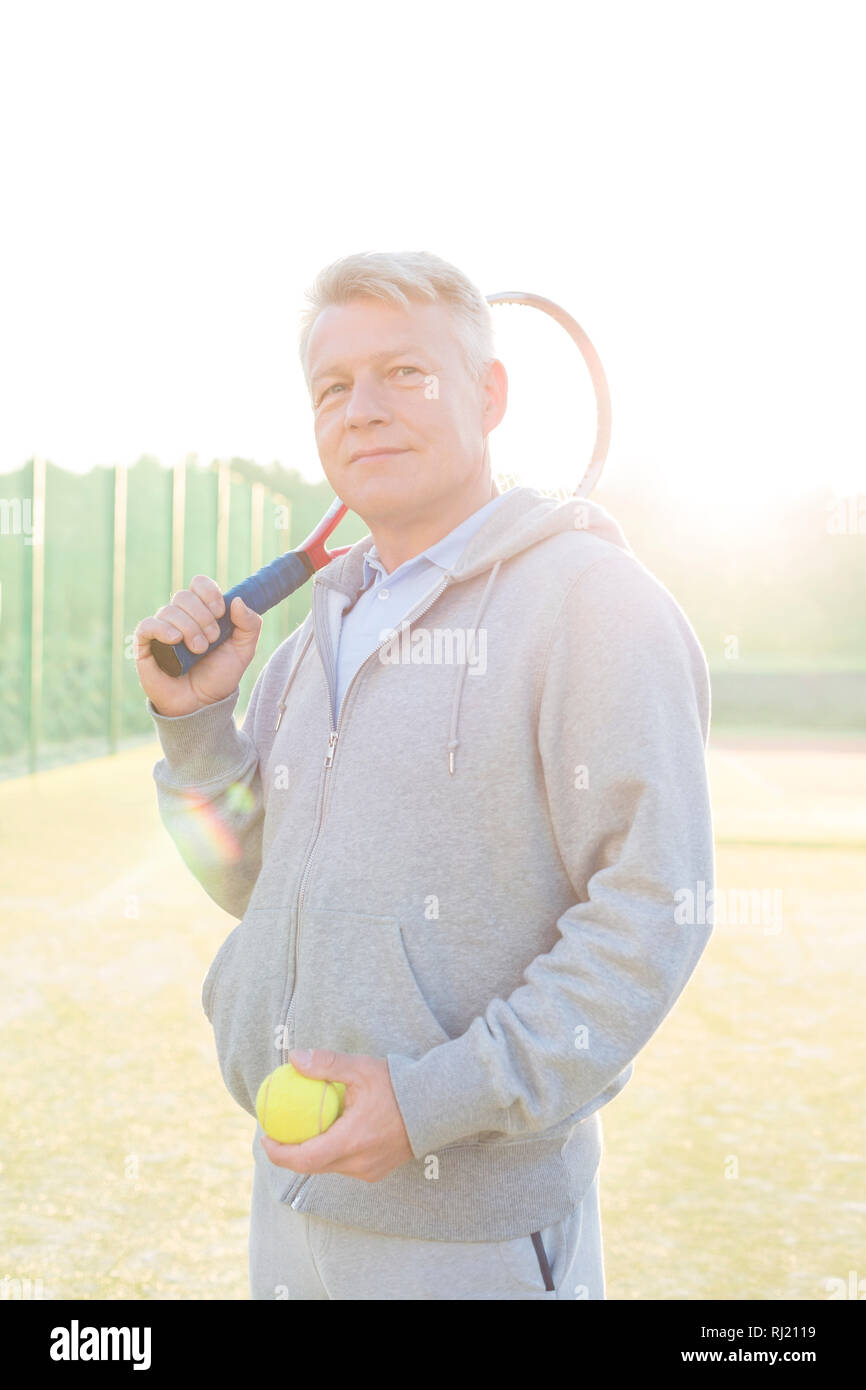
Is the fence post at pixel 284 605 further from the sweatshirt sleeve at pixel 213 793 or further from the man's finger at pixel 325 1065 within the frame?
the man's finger at pixel 325 1065

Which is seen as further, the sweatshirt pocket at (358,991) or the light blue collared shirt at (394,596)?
the light blue collared shirt at (394,596)

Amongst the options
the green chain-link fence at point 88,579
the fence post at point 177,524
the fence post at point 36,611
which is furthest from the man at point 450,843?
the fence post at point 177,524

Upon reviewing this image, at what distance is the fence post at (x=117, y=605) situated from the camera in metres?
15.1

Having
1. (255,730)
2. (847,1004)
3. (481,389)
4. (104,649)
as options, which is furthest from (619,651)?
(104,649)

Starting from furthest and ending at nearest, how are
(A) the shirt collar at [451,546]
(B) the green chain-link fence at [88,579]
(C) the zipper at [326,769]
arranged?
(B) the green chain-link fence at [88,579], (A) the shirt collar at [451,546], (C) the zipper at [326,769]

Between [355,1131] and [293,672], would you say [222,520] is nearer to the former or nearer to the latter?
[293,672]

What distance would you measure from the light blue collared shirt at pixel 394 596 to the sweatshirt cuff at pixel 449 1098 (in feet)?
1.80

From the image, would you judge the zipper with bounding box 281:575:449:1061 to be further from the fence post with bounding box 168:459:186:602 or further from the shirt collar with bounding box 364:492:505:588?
the fence post with bounding box 168:459:186:602

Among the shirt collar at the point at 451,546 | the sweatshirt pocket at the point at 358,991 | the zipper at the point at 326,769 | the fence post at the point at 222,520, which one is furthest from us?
the fence post at the point at 222,520

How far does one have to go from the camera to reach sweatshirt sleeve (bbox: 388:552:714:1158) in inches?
66.4

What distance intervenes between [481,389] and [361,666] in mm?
451

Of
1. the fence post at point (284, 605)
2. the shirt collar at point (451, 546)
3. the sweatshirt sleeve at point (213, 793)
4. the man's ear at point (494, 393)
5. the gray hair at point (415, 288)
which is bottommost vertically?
the fence post at point (284, 605)

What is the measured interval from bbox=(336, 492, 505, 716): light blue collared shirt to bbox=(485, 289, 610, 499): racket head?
59 centimetres

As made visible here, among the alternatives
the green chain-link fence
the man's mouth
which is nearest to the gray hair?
the man's mouth
